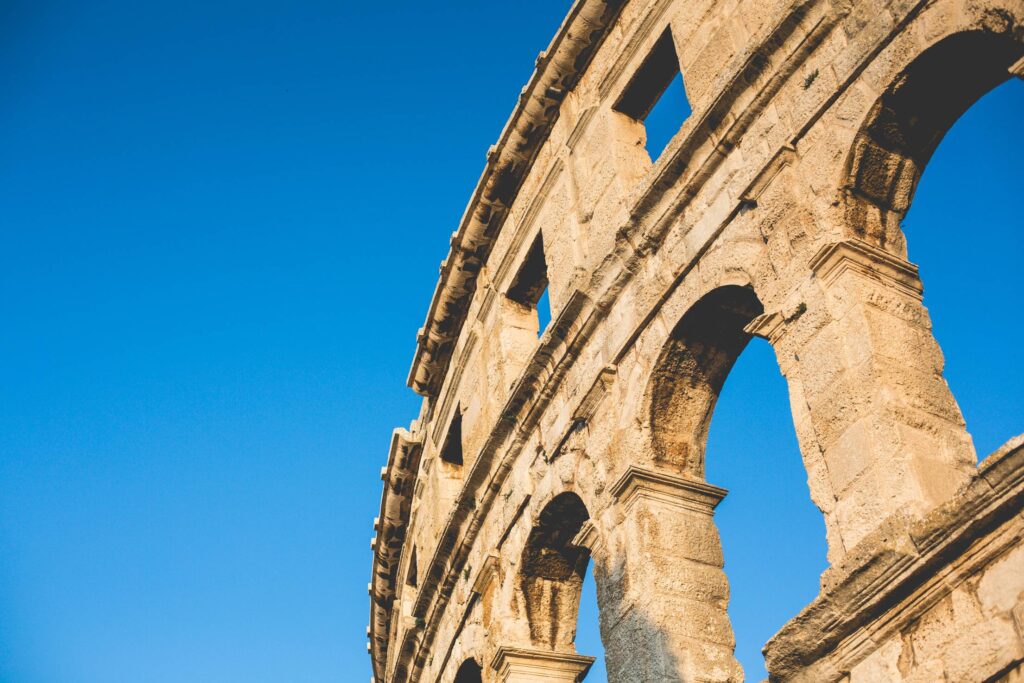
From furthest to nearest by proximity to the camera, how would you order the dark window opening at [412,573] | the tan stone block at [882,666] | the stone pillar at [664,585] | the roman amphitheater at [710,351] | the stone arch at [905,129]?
1. the dark window opening at [412,573]
2. the stone pillar at [664,585]
3. the stone arch at [905,129]
4. the roman amphitheater at [710,351]
5. the tan stone block at [882,666]

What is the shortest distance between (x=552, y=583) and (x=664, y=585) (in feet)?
8.44

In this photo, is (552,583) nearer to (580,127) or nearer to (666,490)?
(666,490)

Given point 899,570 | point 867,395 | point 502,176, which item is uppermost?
point 502,176

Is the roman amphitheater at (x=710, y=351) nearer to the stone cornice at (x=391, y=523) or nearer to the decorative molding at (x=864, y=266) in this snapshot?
the decorative molding at (x=864, y=266)

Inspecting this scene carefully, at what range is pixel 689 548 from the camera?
671 centimetres

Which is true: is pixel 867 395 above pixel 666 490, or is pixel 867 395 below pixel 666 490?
below

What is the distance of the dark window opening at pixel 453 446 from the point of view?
12.5 m

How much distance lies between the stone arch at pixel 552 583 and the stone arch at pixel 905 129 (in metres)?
3.81

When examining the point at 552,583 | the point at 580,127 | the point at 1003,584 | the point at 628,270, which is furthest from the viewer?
the point at 580,127

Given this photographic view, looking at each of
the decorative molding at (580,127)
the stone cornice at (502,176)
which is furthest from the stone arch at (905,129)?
the stone cornice at (502,176)

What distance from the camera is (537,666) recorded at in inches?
336

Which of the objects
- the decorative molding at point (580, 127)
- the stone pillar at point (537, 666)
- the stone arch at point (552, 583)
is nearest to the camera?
the stone pillar at point (537, 666)

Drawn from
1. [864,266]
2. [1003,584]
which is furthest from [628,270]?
[1003,584]

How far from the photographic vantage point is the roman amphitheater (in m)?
4.52
